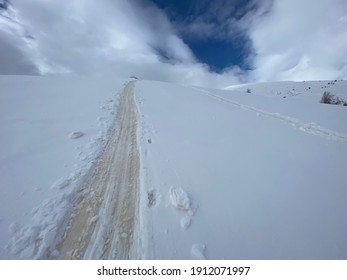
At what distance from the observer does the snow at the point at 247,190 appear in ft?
7.80

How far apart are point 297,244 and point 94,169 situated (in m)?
4.09

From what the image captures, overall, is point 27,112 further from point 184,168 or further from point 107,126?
point 184,168

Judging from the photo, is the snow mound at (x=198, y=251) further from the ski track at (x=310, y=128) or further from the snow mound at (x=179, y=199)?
the ski track at (x=310, y=128)

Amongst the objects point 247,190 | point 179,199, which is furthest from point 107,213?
point 247,190

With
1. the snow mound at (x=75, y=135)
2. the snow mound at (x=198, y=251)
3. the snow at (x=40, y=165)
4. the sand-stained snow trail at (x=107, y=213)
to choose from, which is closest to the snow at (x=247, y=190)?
the snow mound at (x=198, y=251)

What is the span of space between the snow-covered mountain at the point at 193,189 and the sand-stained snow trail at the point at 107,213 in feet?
0.12

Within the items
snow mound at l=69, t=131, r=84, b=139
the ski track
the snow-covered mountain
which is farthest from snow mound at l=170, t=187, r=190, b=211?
the ski track

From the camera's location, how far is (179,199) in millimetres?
3062

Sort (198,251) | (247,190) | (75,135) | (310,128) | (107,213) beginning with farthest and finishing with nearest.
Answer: (310,128)
(75,135)
(247,190)
(107,213)
(198,251)

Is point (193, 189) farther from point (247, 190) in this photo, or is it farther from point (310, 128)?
point (310, 128)

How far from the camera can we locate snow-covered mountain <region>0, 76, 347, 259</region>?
2.38 meters

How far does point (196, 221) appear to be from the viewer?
2.73m

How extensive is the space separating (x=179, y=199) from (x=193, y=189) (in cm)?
46
